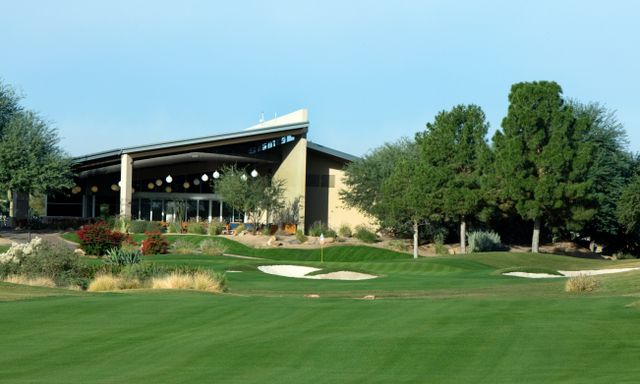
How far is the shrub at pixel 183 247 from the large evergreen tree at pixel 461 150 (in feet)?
48.2

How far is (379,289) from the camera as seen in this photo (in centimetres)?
2716

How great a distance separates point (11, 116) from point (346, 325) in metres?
49.8

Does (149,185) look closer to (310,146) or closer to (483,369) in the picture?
(310,146)

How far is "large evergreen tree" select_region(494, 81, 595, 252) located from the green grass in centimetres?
3405

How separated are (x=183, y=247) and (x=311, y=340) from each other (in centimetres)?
3392

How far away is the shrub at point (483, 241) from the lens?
55656 mm

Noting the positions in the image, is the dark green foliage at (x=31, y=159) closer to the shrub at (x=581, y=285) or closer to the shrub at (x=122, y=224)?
the shrub at (x=122, y=224)

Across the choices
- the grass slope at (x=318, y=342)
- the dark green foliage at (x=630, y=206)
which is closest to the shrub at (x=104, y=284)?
the grass slope at (x=318, y=342)

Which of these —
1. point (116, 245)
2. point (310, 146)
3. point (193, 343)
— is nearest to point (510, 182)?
point (310, 146)

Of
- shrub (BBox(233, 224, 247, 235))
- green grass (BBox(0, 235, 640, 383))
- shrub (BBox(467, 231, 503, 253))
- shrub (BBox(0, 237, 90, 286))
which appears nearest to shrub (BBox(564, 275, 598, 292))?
green grass (BBox(0, 235, 640, 383))

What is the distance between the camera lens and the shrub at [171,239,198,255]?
152ft

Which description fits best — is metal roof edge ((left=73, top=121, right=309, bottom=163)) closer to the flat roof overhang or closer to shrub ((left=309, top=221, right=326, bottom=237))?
the flat roof overhang

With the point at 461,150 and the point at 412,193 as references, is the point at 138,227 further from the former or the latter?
the point at 461,150

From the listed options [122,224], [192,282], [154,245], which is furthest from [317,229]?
[192,282]
